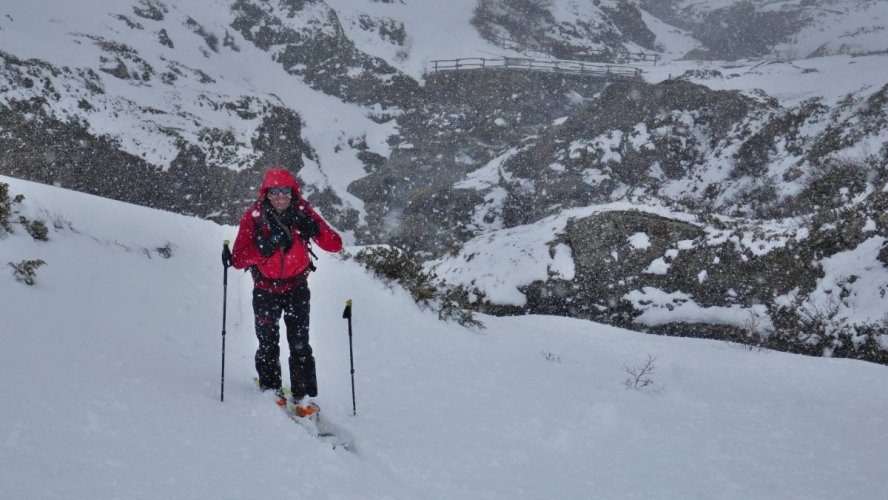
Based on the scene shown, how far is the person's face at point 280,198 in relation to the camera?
4.17 metres

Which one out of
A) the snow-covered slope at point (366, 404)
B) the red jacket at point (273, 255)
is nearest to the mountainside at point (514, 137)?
the snow-covered slope at point (366, 404)

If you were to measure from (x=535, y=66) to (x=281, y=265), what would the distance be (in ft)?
124

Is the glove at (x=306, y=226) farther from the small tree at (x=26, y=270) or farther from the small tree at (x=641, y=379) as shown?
the small tree at (x=641, y=379)

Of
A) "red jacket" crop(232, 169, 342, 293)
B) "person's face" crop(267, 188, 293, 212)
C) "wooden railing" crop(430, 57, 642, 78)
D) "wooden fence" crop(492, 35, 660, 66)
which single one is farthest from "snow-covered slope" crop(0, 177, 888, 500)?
"wooden fence" crop(492, 35, 660, 66)

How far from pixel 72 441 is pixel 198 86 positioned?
30.2 metres

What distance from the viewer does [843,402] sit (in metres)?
5.61

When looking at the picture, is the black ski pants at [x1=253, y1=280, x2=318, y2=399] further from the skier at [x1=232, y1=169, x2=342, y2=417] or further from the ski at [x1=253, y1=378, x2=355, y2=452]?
the ski at [x1=253, y1=378, x2=355, y2=452]

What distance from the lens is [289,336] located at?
178 inches

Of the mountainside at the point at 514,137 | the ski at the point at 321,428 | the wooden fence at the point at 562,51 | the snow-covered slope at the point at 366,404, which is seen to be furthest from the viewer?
the wooden fence at the point at 562,51

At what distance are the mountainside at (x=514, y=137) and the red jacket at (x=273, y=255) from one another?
769 cm

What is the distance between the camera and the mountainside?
34.1 ft

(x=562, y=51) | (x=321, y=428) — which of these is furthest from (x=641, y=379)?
(x=562, y=51)

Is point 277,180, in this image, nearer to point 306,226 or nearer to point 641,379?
point 306,226

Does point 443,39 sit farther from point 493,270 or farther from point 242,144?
point 493,270
